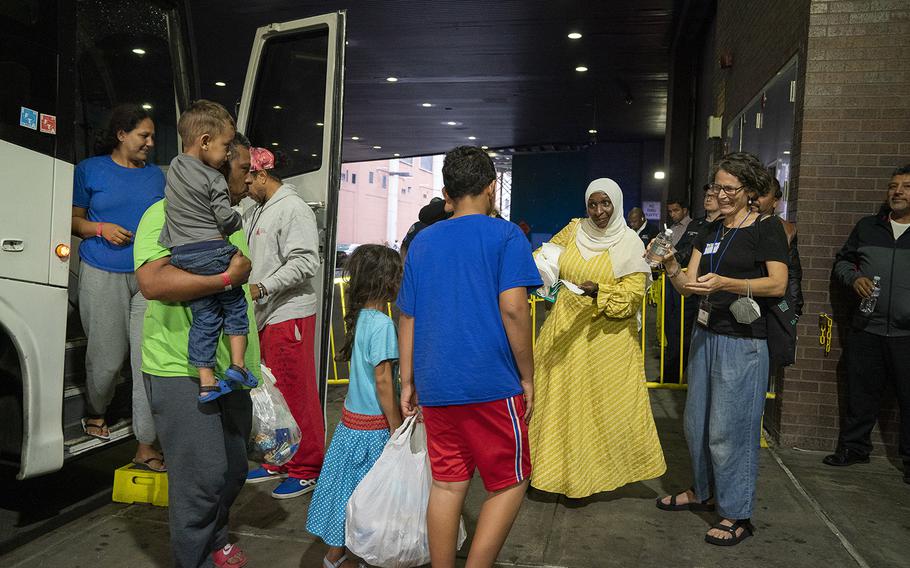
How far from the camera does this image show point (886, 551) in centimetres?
353

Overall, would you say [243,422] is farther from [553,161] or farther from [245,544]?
[553,161]

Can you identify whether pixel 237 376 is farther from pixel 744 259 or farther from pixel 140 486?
pixel 744 259

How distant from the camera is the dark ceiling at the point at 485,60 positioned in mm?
10766

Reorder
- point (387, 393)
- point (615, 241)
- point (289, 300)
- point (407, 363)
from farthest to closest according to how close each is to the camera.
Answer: point (615, 241) → point (289, 300) → point (387, 393) → point (407, 363)

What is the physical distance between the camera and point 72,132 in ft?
11.2

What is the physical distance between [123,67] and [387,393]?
286 cm

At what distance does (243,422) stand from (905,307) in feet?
13.9

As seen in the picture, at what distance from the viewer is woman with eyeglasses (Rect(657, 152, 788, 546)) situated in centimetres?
343

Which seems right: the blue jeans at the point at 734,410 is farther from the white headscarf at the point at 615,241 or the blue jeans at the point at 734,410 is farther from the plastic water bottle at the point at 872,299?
the plastic water bottle at the point at 872,299

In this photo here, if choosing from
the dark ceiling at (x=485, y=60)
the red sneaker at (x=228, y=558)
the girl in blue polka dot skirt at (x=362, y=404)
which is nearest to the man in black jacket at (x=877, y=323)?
the girl in blue polka dot skirt at (x=362, y=404)

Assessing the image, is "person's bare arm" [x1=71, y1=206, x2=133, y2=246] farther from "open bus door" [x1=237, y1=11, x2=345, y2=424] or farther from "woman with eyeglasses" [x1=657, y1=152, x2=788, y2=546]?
"woman with eyeglasses" [x1=657, y1=152, x2=788, y2=546]

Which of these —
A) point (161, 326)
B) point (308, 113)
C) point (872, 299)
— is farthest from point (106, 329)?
point (872, 299)

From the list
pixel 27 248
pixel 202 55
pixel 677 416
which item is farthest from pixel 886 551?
pixel 202 55

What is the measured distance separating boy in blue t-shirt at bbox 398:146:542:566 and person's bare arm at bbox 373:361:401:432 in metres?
0.33
